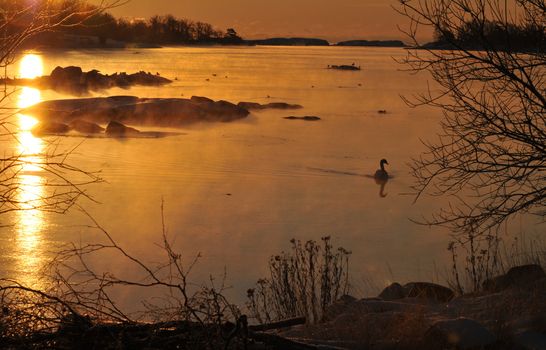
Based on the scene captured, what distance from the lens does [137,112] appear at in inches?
1227

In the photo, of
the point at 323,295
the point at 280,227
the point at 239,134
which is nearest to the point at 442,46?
the point at 323,295

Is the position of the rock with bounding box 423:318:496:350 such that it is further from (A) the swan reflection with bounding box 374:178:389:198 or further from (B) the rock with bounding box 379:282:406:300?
(A) the swan reflection with bounding box 374:178:389:198

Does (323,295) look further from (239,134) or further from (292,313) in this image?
(239,134)

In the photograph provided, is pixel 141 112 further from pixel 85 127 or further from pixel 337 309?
pixel 337 309

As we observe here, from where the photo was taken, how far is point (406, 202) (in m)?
14.9

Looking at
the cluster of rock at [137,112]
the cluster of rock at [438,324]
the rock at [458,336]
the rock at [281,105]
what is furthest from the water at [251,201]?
the rock at [281,105]

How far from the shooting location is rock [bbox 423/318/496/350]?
5.45 m

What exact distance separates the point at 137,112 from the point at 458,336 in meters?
26.8

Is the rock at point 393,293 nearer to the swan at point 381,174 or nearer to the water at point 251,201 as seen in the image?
the water at point 251,201

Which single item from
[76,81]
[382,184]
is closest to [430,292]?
[382,184]

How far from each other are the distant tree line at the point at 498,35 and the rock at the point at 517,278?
2.55 m

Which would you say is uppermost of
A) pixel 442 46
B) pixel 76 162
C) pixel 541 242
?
pixel 442 46

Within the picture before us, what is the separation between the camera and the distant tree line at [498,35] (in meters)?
8.98

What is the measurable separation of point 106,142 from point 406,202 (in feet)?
38.9
